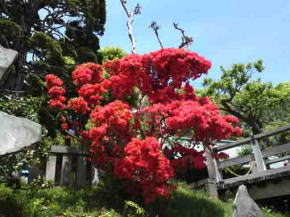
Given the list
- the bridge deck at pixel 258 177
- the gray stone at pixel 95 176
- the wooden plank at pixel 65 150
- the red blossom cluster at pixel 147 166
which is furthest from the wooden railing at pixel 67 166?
the bridge deck at pixel 258 177

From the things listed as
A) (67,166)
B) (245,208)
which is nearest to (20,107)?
Answer: (67,166)

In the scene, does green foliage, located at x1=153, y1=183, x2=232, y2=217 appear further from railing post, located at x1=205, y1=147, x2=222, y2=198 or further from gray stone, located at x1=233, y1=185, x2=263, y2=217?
gray stone, located at x1=233, y1=185, x2=263, y2=217

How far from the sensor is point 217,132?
9.20 meters

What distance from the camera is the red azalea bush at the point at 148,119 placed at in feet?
28.8

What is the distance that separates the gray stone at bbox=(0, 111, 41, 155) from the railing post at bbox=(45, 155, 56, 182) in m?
4.38

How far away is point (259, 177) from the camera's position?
12438 mm

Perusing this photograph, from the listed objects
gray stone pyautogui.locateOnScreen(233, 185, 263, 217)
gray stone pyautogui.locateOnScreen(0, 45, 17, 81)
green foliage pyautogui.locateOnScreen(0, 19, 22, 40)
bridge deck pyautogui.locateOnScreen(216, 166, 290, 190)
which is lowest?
gray stone pyautogui.locateOnScreen(233, 185, 263, 217)

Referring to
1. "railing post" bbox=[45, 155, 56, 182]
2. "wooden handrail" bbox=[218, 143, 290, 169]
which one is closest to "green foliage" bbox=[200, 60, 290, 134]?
"wooden handrail" bbox=[218, 143, 290, 169]

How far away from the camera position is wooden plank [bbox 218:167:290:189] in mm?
11961

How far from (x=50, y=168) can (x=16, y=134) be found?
15.1 ft

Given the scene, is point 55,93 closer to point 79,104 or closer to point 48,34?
point 79,104

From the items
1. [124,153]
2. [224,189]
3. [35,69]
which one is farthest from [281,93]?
[124,153]

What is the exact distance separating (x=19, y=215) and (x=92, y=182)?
3.28 meters

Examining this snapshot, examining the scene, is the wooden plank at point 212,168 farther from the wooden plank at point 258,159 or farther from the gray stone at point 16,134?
the gray stone at point 16,134
